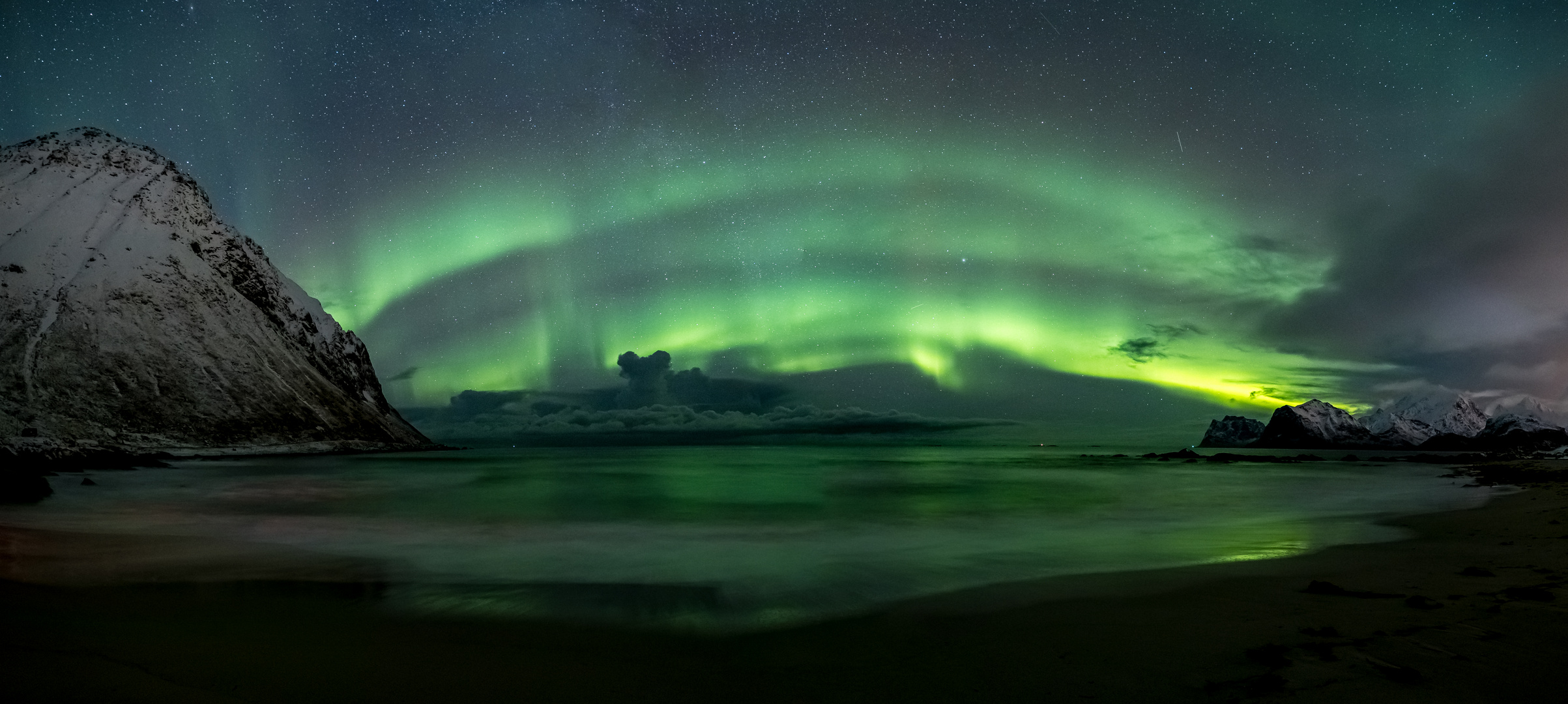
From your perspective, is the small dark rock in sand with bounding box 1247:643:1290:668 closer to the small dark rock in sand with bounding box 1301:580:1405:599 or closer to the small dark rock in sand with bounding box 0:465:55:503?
the small dark rock in sand with bounding box 1301:580:1405:599

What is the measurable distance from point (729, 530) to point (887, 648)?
11108mm

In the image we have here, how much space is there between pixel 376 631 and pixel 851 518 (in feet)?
46.0

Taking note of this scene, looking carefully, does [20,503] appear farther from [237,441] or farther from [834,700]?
[237,441]

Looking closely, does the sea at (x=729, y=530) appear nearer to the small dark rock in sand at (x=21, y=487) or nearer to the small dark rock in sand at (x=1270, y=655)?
the small dark rock in sand at (x=21, y=487)

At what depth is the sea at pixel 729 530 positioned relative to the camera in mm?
9195

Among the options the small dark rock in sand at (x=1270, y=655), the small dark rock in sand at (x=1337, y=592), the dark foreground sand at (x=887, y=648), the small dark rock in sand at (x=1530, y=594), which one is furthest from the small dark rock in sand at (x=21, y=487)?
the small dark rock in sand at (x=1530, y=594)

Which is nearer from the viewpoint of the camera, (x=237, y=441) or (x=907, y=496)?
(x=907, y=496)

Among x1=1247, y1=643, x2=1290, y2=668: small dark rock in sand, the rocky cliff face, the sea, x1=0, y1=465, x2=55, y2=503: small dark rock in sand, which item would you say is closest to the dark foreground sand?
x1=1247, y1=643, x2=1290, y2=668: small dark rock in sand

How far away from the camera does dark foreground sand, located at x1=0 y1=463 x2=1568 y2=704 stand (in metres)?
4.89

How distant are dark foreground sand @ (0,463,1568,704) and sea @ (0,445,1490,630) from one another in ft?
3.62

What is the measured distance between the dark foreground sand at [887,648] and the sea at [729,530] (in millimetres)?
1105

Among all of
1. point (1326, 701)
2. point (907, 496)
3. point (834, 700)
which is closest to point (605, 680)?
point (834, 700)

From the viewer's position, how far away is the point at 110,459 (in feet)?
176

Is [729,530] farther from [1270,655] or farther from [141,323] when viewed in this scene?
[141,323]
